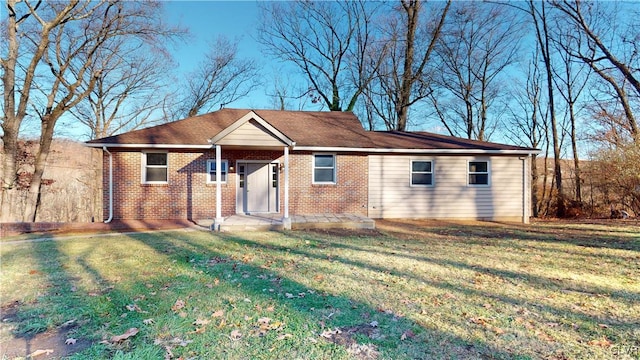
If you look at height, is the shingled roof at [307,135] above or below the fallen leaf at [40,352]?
above

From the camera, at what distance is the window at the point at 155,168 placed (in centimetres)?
1177

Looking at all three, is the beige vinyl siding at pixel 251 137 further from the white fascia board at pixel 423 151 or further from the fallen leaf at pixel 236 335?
the fallen leaf at pixel 236 335

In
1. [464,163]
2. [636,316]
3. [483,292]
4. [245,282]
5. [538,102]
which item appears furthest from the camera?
[538,102]

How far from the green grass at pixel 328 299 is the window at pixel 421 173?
5488 mm

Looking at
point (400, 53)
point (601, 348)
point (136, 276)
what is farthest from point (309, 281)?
point (400, 53)

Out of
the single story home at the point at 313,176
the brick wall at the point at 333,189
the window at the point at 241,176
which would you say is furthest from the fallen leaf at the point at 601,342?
the window at the point at 241,176

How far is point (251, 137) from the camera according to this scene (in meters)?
10.2

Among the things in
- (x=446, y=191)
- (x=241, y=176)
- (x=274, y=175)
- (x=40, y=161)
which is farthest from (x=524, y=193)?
(x=40, y=161)

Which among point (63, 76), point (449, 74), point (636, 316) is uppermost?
point (449, 74)

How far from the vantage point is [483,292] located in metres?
4.56

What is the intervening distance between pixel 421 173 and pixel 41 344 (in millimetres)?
12218

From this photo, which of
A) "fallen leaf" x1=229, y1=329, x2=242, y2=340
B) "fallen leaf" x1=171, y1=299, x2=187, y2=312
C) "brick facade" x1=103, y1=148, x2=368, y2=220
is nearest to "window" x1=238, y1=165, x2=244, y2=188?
"brick facade" x1=103, y1=148, x2=368, y2=220

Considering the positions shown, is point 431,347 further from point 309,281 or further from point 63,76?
point 63,76

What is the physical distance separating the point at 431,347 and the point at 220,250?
5.32 meters
